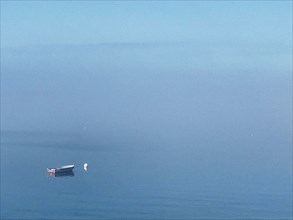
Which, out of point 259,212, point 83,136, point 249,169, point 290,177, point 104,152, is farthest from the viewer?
point 83,136

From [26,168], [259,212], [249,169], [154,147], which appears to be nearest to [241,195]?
[259,212]

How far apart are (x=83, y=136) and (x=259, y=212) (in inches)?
2092

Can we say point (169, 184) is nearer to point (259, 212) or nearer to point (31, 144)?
point (259, 212)

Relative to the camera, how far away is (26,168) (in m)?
51.5

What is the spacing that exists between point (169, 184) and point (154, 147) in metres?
27.3

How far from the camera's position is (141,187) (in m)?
44.6

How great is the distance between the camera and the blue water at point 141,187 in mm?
37344

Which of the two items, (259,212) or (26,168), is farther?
(26,168)

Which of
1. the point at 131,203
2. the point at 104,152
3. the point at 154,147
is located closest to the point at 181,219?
the point at 131,203

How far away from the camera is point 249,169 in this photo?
180ft

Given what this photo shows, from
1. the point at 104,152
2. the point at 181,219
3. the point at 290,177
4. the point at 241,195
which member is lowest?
the point at 181,219

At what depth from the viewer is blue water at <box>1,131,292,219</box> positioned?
37344mm

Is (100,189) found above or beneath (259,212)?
above

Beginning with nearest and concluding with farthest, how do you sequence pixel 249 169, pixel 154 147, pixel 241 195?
pixel 241 195 < pixel 249 169 < pixel 154 147
